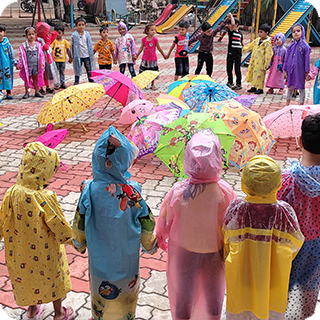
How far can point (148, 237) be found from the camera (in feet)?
9.23

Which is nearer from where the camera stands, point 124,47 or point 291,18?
point 124,47

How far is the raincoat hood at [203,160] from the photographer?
262 cm

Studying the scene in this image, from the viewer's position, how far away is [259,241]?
2561 millimetres

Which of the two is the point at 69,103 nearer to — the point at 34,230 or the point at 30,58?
the point at 30,58

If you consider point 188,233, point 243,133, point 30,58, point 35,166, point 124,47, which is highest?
point 35,166

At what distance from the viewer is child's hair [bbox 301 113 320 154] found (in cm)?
284

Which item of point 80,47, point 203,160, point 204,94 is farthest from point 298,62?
point 203,160

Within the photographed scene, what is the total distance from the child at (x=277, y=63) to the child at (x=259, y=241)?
7916 millimetres

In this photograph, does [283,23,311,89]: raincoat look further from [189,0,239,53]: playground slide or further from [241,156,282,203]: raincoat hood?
[189,0,239,53]: playground slide

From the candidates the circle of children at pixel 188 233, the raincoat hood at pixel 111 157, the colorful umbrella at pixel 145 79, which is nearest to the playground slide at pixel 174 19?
the colorful umbrella at pixel 145 79

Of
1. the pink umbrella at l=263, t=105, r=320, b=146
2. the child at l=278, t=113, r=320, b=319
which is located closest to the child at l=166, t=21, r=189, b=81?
the pink umbrella at l=263, t=105, r=320, b=146

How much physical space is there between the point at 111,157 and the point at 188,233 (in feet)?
2.34

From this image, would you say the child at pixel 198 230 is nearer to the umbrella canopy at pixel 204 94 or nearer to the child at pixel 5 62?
the umbrella canopy at pixel 204 94

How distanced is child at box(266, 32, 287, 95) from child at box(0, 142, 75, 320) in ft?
26.3
